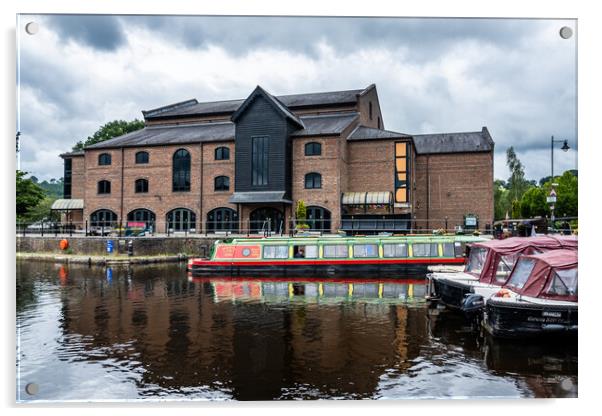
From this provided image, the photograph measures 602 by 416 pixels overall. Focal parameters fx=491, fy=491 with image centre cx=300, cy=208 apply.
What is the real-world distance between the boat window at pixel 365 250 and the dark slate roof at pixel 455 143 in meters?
18.7

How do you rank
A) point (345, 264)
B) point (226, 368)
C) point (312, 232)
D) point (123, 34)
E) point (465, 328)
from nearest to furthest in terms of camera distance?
1. point (123, 34)
2. point (226, 368)
3. point (465, 328)
4. point (345, 264)
5. point (312, 232)

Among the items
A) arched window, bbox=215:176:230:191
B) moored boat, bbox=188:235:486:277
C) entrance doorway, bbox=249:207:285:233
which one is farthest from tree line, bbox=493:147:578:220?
arched window, bbox=215:176:230:191

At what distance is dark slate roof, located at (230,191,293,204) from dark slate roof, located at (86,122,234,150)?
4708mm

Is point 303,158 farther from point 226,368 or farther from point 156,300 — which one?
point 226,368

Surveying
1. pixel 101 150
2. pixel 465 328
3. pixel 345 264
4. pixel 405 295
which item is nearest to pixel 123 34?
pixel 465 328

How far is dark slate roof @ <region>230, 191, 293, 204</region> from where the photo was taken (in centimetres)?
3472

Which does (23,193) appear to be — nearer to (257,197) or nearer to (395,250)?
(395,250)

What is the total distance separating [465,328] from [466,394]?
16.5 feet

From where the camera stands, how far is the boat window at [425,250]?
936 inches

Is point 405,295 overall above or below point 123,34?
below

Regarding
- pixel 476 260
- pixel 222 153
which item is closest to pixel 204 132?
pixel 222 153

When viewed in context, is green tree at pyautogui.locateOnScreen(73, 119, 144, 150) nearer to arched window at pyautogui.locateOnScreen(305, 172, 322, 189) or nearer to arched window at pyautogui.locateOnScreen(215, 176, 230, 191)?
arched window at pyautogui.locateOnScreen(215, 176, 230, 191)

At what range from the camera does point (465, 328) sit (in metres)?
12.5

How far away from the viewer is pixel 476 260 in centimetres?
1616
